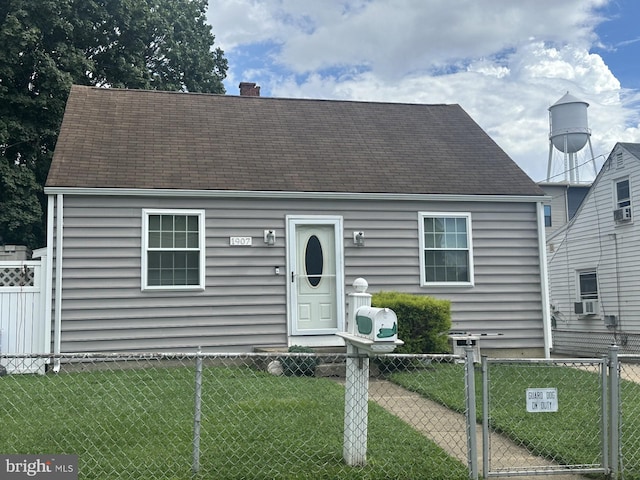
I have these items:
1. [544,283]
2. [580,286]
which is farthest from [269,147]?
[580,286]

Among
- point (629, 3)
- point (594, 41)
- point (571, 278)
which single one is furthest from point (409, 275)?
point (571, 278)

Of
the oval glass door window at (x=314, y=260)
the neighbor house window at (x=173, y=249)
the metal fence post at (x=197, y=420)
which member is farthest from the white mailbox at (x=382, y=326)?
the oval glass door window at (x=314, y=260)

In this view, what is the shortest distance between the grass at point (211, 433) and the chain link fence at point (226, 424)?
0.04 ft

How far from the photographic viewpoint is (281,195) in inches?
409

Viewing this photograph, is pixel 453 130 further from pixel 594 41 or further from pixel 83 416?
pixel 83 416

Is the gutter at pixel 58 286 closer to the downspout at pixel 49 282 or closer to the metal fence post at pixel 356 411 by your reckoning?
the downspout at pixel 49 282

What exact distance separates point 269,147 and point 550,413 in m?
7.08

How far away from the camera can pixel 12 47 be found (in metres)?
16.5

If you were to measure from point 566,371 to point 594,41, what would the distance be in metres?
9.08

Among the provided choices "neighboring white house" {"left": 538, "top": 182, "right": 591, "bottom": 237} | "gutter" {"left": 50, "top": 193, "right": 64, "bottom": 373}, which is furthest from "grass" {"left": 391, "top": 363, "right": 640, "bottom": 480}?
"neighboring white house" {"left": 538, "top": 182, "right": 591, "bottom": 237}

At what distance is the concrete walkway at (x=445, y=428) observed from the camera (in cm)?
484

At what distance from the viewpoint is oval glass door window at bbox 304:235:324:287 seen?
418 inches

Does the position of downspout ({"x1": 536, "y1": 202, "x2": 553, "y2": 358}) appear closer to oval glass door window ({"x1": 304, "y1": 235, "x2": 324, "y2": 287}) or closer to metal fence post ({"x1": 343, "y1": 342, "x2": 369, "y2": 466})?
oval glass door window ({"x1": 304, "y1": 235, "x2": 324, "y2": 287})

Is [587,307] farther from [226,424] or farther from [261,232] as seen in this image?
[226,424]
